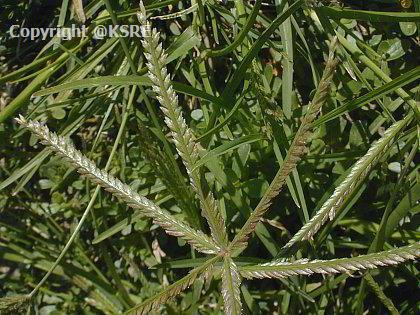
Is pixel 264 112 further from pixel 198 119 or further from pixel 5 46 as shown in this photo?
pixel 5 46

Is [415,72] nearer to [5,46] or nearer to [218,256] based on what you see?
[218,256]

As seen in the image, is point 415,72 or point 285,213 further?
point 285,213

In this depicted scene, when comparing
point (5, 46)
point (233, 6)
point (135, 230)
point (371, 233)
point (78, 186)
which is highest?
point (5, 46)

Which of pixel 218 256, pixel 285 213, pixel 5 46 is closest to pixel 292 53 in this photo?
pixel 285 213

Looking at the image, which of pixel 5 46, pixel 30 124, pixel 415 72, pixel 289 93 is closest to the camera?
pixel 30 124

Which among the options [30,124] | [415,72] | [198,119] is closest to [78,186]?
[198,119]

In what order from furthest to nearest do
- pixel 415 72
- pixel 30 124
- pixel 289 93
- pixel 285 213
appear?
pixel 285 213, pixel 289 93, pixel 415 72, pixel 30 124

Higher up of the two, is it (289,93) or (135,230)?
(289,93)
